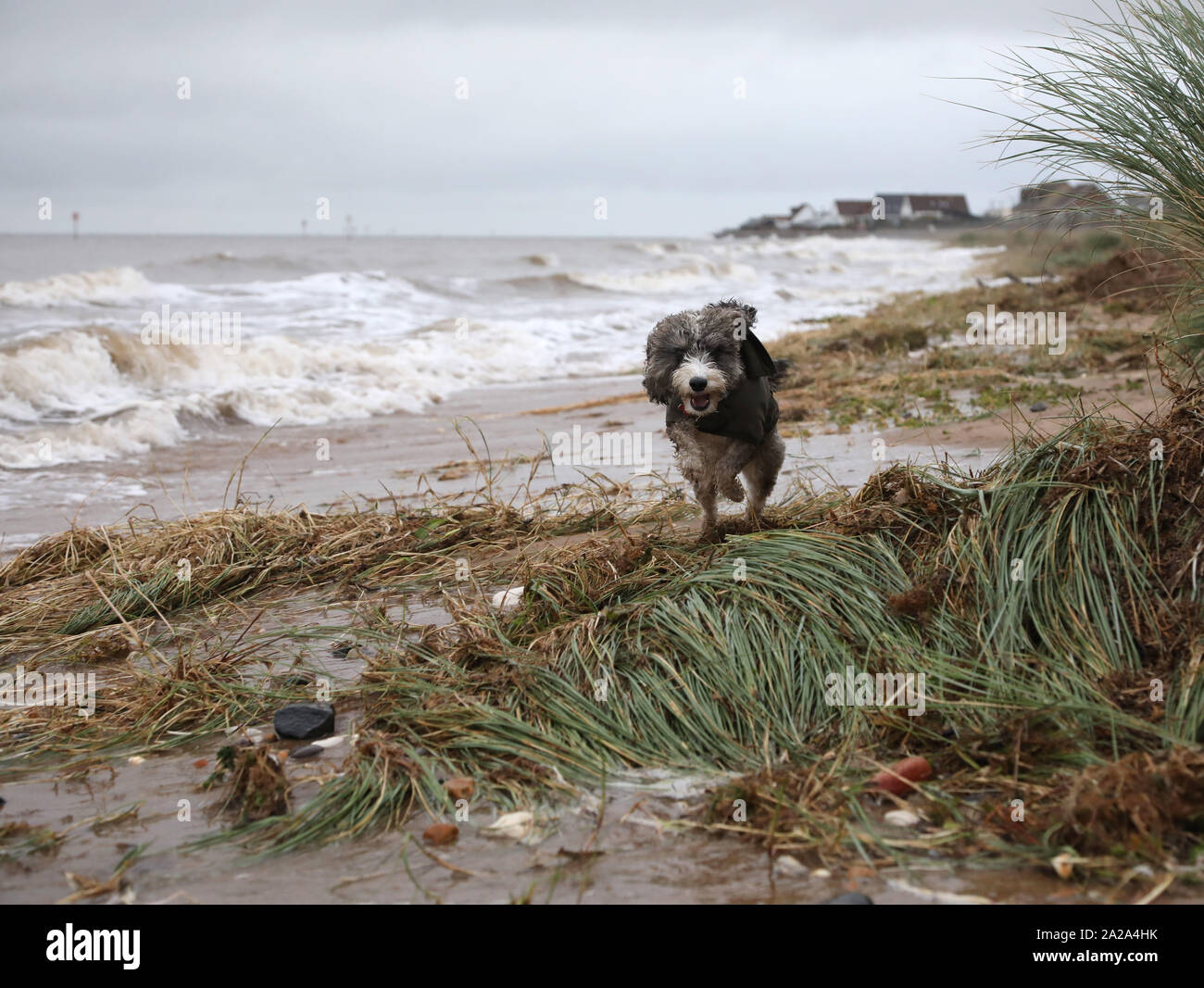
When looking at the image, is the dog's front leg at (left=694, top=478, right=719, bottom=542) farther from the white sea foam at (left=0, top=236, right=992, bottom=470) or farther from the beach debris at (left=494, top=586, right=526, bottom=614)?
the white sea foam at (left=0, top=236, right=992, bottom=470)

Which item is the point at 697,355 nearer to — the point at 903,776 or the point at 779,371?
the point at 779,371

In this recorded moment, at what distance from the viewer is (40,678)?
464cm

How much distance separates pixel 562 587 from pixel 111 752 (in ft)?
6.43

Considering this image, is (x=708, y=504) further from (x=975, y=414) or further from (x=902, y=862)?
(x=975, y=414)

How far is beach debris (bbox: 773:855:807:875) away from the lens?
2.86 metres

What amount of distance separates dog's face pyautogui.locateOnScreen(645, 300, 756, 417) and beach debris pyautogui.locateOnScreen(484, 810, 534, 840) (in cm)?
259

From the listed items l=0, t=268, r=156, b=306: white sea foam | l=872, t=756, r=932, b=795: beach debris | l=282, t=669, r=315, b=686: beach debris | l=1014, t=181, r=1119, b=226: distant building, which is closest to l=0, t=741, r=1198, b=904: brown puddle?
l=872, t=756, r=932, b=795: beach debris

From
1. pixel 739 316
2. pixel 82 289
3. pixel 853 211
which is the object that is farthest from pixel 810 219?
pixel 739 316

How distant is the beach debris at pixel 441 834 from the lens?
10.2 ft

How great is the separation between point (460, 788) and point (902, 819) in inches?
54.7

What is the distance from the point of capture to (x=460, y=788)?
3.35 metres

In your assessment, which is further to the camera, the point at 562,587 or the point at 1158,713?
the point at 562,587

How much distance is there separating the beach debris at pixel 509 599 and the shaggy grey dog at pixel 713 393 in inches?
43.4
